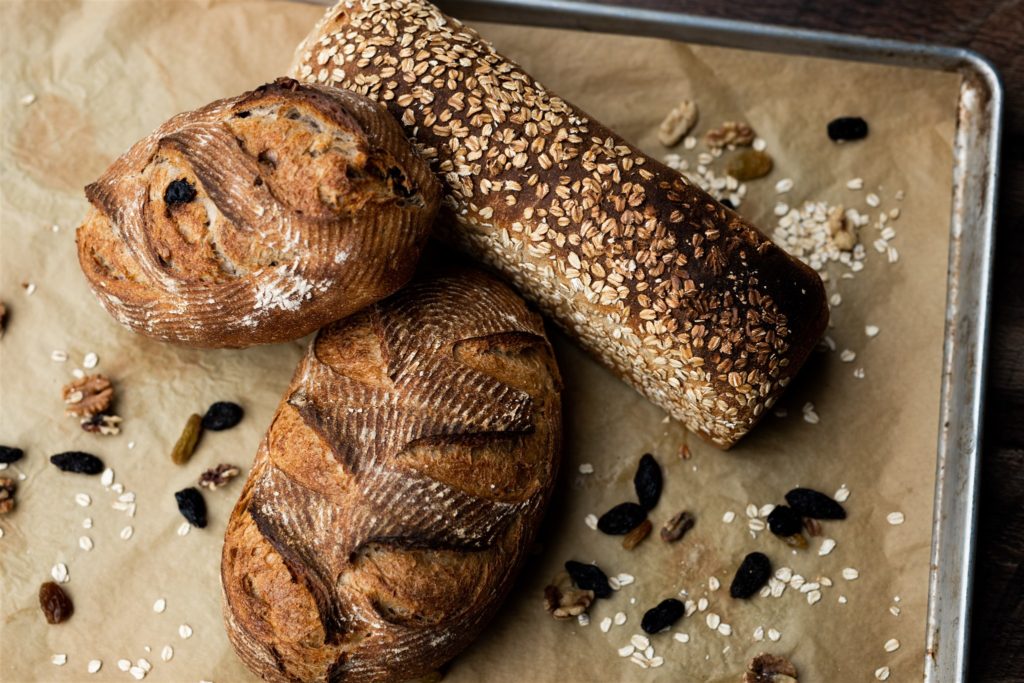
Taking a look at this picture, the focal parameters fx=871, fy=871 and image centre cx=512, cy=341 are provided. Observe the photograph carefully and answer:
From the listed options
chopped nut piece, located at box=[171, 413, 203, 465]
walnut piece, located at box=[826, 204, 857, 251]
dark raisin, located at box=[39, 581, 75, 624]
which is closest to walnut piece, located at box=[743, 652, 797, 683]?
walnut piece, located at box=[826, 204, 857, 251]

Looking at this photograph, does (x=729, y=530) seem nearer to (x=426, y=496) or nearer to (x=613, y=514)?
(x=613, y=514)

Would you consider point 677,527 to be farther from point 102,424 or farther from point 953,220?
point 102,424

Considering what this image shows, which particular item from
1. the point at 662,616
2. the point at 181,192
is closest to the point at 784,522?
the point at 662,616

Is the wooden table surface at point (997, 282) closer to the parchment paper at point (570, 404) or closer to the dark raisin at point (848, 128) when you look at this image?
the parchment paper at point (570, 404)

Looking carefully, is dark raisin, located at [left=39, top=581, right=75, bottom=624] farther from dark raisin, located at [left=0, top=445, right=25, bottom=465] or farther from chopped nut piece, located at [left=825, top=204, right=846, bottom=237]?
chopped nut piece, located at [left=825, top=204, right=846, bottom=237]

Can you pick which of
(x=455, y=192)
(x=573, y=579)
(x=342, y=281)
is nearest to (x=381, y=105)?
(x=455, y=192)

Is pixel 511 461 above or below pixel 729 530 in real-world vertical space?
above

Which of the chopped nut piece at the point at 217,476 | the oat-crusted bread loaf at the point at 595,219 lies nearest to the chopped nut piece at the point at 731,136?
the oat-crusted bread loaf at the point at 595,219
